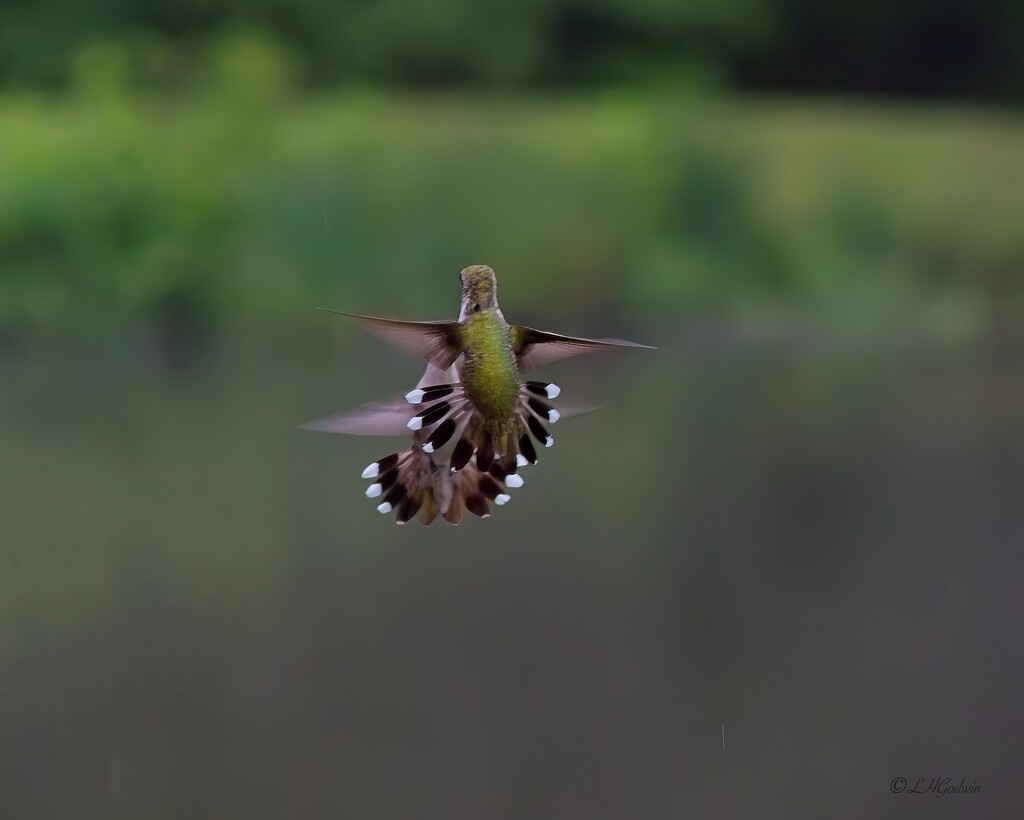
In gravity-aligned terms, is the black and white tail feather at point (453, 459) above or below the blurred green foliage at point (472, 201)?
below

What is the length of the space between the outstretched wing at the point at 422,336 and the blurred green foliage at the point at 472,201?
60.0 inches

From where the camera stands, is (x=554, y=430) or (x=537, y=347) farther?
(x=554, y=430)

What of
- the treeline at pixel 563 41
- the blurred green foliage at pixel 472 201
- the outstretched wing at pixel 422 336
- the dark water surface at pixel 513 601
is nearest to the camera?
the outstretched wing at pixel 422 336

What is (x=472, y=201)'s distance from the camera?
227 centimetres

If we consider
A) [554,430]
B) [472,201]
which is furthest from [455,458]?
[472,201]

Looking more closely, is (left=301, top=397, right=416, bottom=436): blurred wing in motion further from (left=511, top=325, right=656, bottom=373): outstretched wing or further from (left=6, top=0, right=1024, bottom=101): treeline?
(left=6, top=0, right=1024, bottom=101): treeline

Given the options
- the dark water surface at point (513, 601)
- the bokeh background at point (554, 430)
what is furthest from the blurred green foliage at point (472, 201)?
the dark water surface at point (513, 601)

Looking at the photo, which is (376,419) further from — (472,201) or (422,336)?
(472,201)

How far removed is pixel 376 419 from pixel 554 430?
4.74 ft

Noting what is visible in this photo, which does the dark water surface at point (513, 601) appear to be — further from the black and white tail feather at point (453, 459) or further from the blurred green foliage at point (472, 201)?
the black and white tail feather at point (453, 459)

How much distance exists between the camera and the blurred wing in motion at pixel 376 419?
67 cm

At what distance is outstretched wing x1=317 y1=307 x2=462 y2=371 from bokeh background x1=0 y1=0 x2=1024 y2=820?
1106mm

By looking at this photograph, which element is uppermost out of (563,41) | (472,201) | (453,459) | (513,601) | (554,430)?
(563,41)

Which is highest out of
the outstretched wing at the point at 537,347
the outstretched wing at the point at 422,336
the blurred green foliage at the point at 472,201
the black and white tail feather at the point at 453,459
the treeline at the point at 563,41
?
the treeline at the point at 563,41
